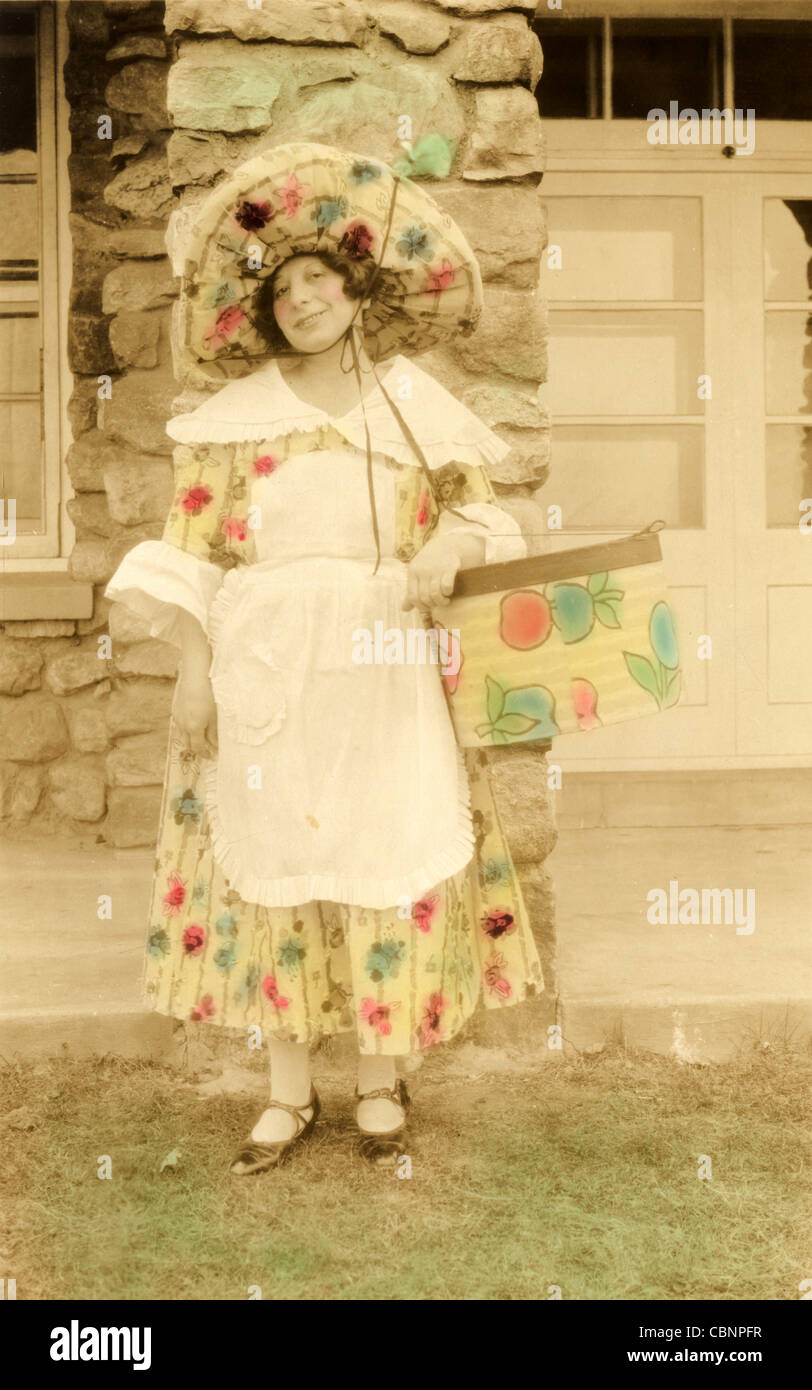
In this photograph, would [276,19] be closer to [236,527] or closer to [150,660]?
[236,527]

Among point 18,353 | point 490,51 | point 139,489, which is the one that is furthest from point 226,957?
point 18,353

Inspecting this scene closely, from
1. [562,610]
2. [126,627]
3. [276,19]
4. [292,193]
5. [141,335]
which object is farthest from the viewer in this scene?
[141,335]

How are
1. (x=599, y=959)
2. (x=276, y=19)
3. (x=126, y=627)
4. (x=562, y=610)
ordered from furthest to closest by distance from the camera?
(x=126, y=627) < (x=599, y=959) < (x=276, y=19) < (x=562, y=610)

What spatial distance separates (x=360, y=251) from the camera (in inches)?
88.0

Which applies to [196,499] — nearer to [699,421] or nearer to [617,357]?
[617,357]

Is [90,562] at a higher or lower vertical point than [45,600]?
higher

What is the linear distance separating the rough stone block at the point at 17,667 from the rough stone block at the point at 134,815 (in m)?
0.66

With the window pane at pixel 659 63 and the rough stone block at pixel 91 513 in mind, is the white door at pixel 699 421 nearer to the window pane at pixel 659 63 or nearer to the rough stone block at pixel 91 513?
the window pane at pixel 659 63

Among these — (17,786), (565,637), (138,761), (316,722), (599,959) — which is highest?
(565,637)

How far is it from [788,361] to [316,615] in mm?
3105

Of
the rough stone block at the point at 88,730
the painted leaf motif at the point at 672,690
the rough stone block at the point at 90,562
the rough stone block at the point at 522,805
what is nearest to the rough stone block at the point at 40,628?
the rough stone block at the point at 90,562

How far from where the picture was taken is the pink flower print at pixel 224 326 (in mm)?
2281

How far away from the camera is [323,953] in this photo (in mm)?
2320

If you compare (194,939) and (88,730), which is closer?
(194,939)
